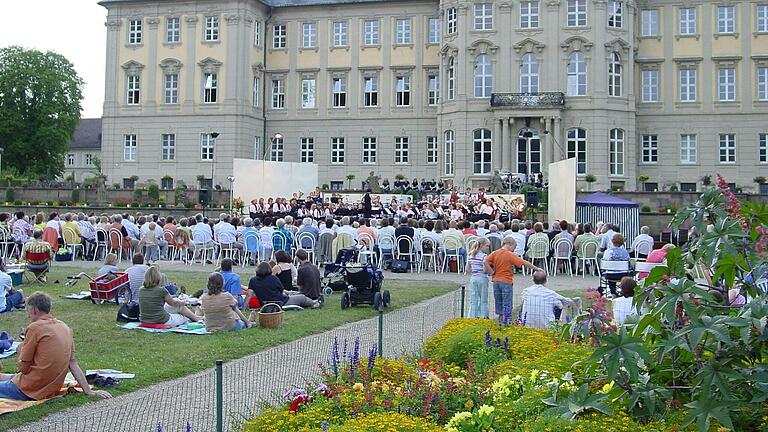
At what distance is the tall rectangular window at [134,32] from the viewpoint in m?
56.3

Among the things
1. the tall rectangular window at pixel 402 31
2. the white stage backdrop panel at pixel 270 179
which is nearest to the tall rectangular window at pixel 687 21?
the tall rectangular window at pixel 402 31

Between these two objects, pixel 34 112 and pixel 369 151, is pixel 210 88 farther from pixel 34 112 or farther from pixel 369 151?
pixel 34 112

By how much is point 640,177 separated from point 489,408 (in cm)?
4480

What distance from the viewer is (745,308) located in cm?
579

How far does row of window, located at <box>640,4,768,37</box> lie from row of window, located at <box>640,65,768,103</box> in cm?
208

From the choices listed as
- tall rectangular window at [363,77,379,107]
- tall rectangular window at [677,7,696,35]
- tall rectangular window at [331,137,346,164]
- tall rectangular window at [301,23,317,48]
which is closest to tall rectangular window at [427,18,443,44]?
tall rectangular window at [363,77,379,107]

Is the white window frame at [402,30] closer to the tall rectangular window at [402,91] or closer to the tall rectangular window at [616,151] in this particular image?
the tall rectangular window at [402,91]

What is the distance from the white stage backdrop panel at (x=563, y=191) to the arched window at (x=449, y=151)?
17.5 m

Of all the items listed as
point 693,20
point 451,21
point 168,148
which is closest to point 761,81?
point 693,20

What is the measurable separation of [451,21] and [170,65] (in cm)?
1776

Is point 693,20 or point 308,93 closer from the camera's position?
point 693,20

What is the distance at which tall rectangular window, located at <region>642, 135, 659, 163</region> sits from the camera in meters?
51.7

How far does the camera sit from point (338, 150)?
5609 centimetres

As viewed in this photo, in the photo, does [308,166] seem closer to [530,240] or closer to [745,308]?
[530,240]
